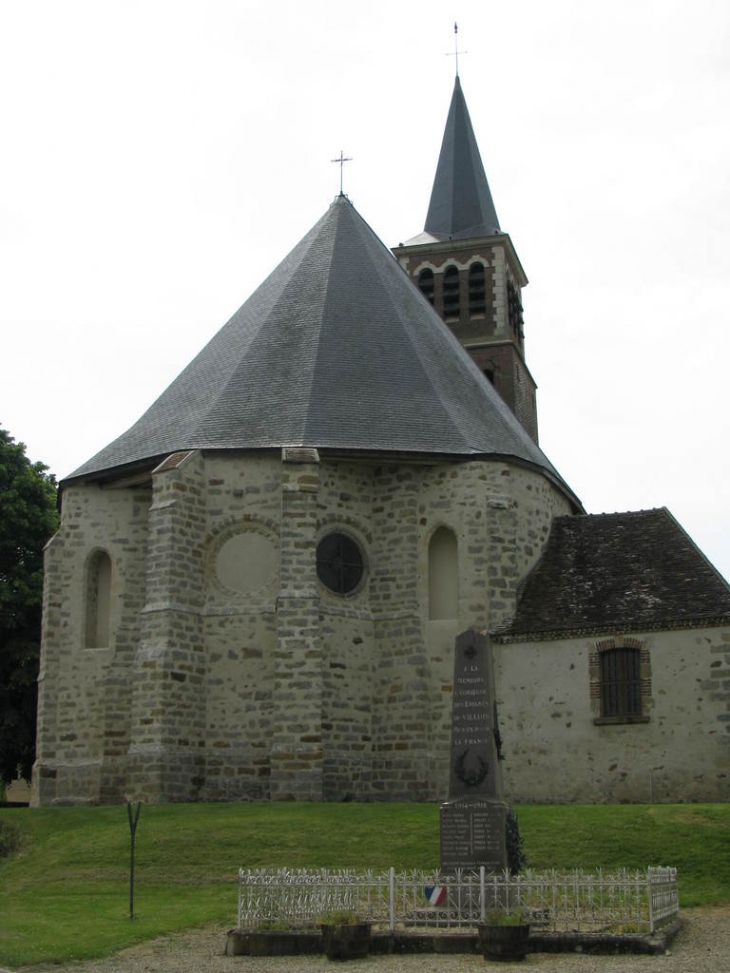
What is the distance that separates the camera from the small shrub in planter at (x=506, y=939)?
37.1ft

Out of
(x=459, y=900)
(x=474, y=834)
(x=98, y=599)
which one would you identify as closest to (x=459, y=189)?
(x=98, y=599)

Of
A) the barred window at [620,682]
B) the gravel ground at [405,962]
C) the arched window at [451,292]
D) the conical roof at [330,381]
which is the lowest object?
the gravel ground at [405,962]

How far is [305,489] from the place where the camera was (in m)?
22.7

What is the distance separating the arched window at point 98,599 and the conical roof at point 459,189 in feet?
66.5

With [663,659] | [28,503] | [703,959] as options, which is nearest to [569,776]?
[663,659]

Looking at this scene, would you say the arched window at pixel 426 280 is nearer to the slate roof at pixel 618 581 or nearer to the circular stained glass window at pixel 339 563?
the slate roof at pixel 618 581

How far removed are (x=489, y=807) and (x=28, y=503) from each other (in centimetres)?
2022

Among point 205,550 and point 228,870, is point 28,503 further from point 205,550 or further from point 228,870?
point 228,870

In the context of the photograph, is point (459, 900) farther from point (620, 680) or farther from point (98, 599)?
point (98, 599)

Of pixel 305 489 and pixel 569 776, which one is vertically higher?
pixel 305 489

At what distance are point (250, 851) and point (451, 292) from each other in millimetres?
25945

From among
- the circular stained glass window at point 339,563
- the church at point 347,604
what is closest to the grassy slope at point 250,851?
the church at point 347,604

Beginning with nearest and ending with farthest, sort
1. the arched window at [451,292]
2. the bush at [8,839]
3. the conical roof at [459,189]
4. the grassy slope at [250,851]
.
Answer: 1. the grassy slope at [250,851]
2. the bush at [8,839]
3. the arched window at [451,292]
4. the conical roof at [459,189]

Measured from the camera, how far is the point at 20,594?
29.5 m
